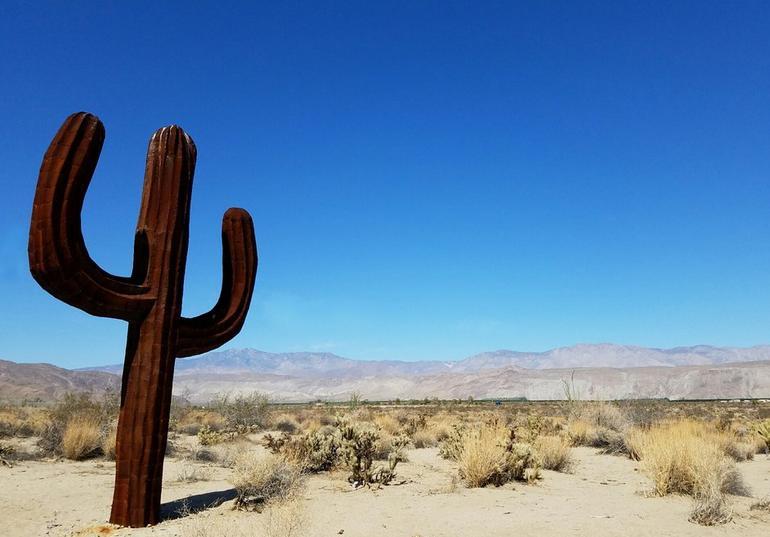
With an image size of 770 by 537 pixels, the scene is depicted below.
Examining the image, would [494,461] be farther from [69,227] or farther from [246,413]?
[246,413]

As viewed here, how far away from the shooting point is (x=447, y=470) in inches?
472

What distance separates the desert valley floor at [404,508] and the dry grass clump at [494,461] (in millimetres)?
245

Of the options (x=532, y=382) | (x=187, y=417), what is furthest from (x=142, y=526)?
(x=532, y=382)

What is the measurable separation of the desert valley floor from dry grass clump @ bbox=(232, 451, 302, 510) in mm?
263

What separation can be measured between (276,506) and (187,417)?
21.4 m

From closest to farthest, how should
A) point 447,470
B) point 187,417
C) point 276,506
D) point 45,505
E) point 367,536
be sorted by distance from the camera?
point 367,536 → point 276,506 → point 45,505 → point 447,470 → point 187,417

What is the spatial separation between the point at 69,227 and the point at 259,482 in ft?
15.5

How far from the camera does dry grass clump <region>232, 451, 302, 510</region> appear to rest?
8.32m

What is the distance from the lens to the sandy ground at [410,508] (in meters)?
6.79

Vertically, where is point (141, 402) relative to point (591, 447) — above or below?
above

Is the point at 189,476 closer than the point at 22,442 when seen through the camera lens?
Yes

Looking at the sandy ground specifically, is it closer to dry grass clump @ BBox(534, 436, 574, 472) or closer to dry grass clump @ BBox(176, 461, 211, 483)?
dry grass clump @ BBox(176, 461, 211, 483)

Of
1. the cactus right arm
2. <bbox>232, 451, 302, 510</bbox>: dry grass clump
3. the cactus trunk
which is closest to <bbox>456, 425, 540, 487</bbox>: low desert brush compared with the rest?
<bbox>232, 451, 302, 510</bbox>: dry grass clump

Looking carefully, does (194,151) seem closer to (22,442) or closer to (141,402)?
(141,402)
